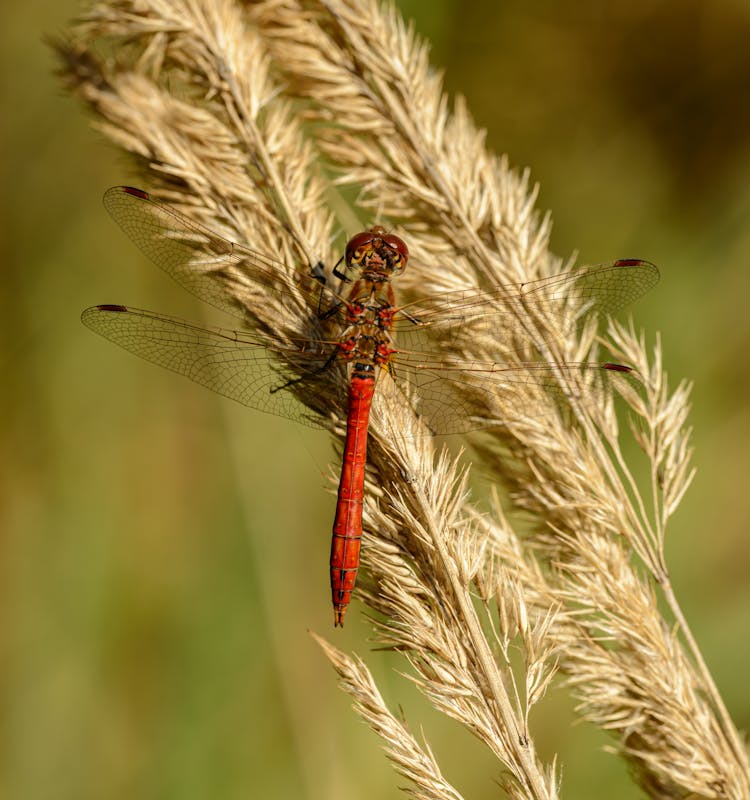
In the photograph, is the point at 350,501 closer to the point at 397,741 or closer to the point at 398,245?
the point at 397,741

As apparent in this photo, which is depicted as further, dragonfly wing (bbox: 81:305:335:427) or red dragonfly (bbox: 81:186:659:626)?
dragonfly wing (bbox: 81:305:335:427)

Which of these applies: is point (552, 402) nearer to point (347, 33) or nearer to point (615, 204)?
point (347, 33)

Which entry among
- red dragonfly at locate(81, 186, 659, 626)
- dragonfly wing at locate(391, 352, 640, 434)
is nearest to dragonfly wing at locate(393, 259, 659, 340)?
red dragonfly at locate(81, 186, 659, 626)

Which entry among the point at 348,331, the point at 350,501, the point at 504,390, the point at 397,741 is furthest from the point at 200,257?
the point at 397,741

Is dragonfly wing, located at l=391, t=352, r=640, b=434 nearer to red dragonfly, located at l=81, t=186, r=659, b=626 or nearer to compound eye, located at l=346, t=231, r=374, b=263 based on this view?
red dragonfly, located at l=81, t=186, r=659, b=626

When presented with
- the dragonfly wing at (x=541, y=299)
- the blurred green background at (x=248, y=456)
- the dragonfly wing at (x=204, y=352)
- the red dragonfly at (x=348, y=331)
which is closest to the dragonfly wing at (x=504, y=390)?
the red dragonfly at (x=348, y=331)

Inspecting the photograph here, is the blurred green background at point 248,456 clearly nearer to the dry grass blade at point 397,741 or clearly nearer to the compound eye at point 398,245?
the compound eye at point 398,245

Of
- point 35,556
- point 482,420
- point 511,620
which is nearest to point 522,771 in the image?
point 511,620
